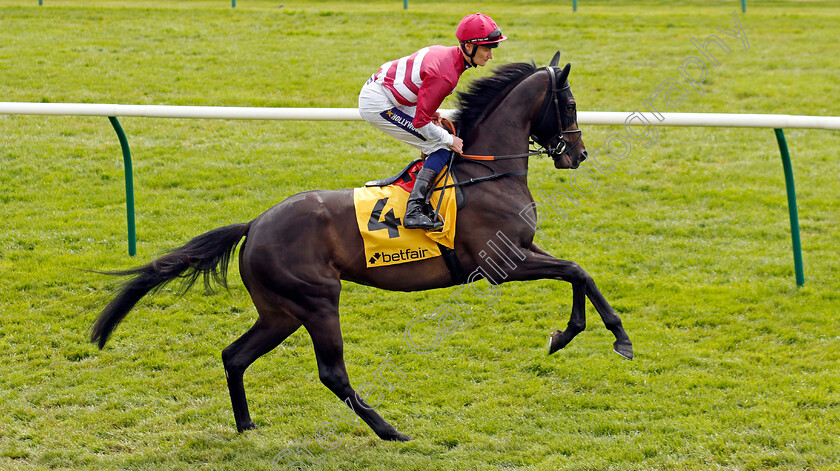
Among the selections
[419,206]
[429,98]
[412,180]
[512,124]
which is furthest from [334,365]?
[512,124]

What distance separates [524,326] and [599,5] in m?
11.9

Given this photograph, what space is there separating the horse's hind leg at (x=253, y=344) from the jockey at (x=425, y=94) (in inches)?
36.8

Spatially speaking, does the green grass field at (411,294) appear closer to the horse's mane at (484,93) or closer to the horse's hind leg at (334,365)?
the horse's hind leg at (334,365)

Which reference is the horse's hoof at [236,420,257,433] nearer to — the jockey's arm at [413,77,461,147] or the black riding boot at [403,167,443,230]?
the black riding boot at [403,167,443,230]

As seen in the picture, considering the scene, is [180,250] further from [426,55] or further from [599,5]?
[599,5]

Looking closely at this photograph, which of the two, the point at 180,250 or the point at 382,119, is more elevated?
the point at 382,119

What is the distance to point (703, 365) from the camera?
546 cm

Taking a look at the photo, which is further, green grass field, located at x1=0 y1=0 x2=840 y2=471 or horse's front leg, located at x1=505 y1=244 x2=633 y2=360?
green grass field, located at x1=0 y1=0 x2=840 y2=471

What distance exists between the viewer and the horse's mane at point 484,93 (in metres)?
4.75

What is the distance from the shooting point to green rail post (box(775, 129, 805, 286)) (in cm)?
620

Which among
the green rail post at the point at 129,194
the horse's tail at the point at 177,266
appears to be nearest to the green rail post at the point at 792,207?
the horse's tail at the point at 177,266

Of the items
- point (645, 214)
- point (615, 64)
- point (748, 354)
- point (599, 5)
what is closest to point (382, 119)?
point (748, 354)

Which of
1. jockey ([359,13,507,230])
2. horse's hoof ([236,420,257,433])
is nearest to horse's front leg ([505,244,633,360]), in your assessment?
jockey ([359,13,507,230])

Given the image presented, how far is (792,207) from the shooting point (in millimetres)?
6363
